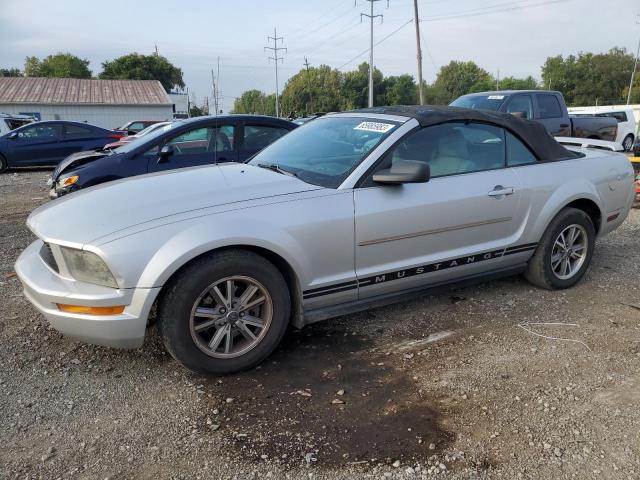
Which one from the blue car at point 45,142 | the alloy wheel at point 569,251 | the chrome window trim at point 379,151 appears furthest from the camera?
the blue car at point 45,142

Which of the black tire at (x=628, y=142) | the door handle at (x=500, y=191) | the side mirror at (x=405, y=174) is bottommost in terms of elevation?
the door handle at (x=500, y=191)

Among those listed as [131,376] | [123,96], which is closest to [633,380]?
[131,376]

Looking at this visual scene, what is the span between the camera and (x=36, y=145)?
1401 centimetres

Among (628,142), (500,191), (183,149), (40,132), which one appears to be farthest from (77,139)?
(628,142)

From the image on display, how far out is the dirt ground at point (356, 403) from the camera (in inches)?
93.9

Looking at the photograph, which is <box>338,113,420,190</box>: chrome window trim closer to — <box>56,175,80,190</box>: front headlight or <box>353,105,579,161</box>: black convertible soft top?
<box>353,105,579,161</box>: black convertible soft top

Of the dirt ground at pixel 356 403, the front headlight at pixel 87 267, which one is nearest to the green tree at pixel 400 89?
the dirt ground at pixel 356 403

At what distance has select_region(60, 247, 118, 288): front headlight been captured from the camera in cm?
277

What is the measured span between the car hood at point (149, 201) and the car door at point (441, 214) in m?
0.49

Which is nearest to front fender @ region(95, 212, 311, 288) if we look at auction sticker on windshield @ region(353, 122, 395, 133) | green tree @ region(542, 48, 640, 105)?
auction sticker on windshield @ region(353, 122, 395, 133)

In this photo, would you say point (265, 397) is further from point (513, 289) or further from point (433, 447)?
point (513, 289)

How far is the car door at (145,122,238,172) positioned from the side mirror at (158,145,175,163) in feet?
0.35

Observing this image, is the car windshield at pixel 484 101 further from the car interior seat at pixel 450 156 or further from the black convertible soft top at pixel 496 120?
the car interior seat at pixel 450 156

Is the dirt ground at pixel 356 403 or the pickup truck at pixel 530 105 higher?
the pickup truck at pixel 530 105
